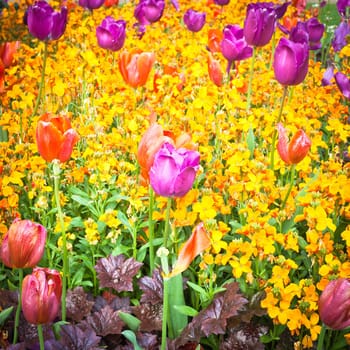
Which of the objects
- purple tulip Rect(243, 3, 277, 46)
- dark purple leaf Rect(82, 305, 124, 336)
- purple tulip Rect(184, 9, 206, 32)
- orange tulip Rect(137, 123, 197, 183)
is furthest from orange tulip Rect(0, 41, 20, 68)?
dark purple leaf Rect(82, 305, 124, 336)

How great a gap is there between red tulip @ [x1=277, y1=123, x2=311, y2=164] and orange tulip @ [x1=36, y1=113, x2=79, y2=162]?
709mm

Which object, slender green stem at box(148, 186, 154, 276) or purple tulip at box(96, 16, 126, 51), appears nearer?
slender green stem at box(148, 186, 154, 276)

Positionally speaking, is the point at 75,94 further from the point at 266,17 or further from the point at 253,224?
the point at 253,224

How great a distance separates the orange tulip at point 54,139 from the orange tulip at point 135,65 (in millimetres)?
842

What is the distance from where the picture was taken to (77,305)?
1946 mm

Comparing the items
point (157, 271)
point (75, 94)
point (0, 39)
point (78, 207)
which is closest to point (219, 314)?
point (157, 271)

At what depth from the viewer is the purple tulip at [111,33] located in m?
3.23

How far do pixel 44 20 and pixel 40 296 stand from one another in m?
1.91

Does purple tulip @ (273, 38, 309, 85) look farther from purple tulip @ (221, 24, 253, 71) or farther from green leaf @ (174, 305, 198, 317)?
green leaf @ (174, 305, 198, 317)

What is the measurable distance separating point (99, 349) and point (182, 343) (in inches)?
9.5

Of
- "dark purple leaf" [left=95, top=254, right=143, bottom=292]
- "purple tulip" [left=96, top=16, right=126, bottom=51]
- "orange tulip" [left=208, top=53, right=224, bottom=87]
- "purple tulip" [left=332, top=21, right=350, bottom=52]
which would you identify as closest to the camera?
"dark purple leaf" [left=95, top=254, right=143, bottom=292]

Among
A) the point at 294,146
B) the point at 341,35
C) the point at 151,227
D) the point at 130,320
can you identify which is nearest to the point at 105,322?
the point at 130,320

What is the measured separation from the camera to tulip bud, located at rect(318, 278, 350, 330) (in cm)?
154

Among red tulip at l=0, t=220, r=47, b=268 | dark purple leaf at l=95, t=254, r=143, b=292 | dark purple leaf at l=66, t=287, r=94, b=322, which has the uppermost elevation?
red tulip at l=0, t=220, r=47, b=268
